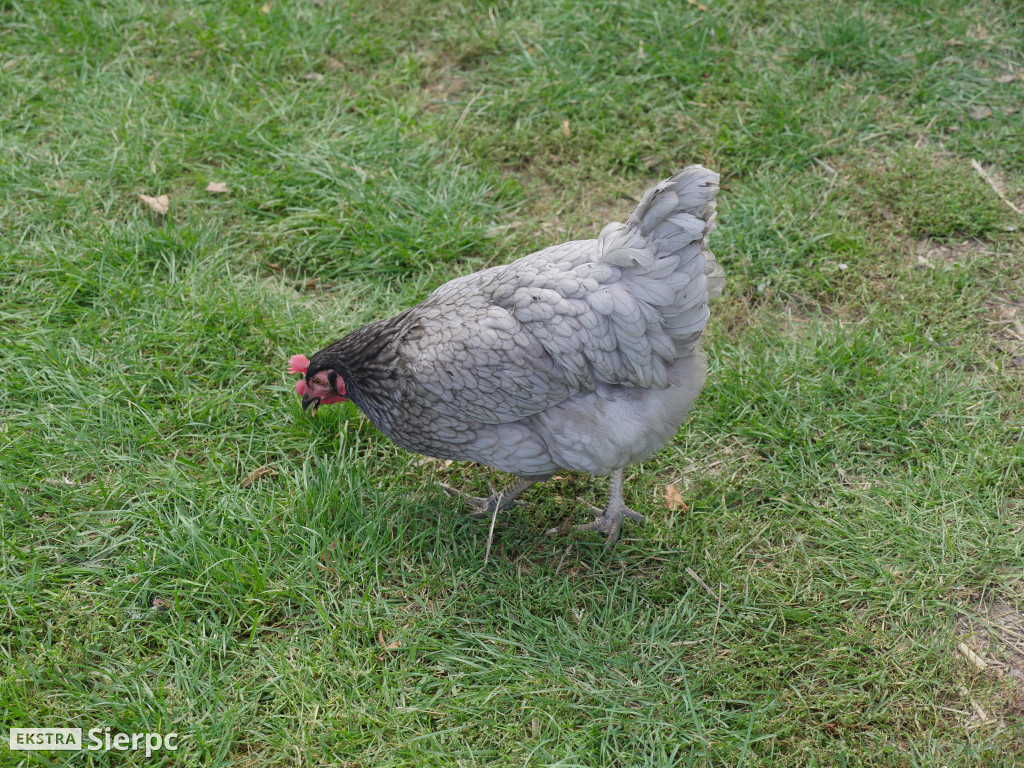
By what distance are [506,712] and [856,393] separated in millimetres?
2487

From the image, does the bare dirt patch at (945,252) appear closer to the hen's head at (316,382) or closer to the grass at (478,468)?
the grass at (478,468)

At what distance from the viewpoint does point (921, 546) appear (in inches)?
145

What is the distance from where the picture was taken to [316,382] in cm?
384

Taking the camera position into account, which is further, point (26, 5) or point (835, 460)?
point (26, 5)

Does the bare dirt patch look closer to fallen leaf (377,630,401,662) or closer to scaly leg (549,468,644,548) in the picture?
scaly leg (549,468,644,548)

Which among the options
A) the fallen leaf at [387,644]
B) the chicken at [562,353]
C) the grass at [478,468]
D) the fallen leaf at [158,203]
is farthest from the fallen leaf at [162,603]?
the fallen leaf at [158,203]

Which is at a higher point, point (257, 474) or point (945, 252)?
point (945, 252)

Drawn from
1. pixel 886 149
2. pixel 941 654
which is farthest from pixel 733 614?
pixel 886 149

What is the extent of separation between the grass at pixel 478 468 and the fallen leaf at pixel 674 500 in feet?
0.14

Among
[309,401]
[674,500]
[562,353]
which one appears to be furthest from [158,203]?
[674,500]

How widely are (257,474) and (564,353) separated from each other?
1.79m

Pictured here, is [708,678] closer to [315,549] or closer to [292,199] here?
[315,549]

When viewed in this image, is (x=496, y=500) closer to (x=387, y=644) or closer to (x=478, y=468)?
(x=478, y=468)

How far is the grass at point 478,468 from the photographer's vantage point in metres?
3.31
